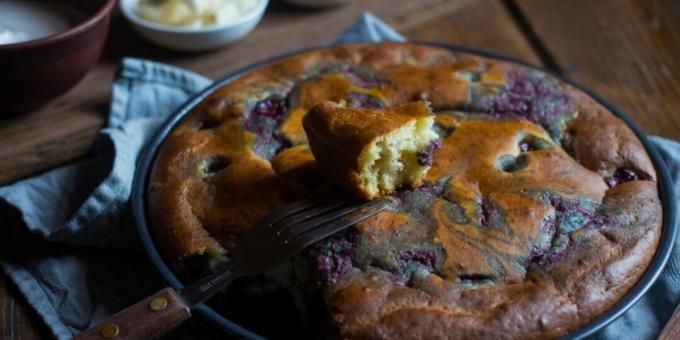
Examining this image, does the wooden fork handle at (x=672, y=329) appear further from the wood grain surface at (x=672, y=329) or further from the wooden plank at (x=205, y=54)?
the wooden plank at (x=205, y=54)

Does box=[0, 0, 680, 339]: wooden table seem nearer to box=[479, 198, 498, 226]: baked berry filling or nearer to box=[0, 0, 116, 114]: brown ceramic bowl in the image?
box=[0, 0, 116, 114]: brown ceramic bowl

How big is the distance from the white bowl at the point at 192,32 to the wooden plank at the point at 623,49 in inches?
31.9

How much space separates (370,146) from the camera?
1343 millimetres

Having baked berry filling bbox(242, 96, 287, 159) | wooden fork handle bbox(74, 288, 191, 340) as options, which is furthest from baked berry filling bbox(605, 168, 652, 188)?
wooden fork handle bbox(74, 288, 191, 340)

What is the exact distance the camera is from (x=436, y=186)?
144cm

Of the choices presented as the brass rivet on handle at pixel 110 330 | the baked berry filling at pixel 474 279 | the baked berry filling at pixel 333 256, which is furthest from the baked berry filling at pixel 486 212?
the brass rivet on handle at pixel 110 330

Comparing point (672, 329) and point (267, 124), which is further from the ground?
point (267, 124)

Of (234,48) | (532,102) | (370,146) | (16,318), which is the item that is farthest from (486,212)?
(234,48)

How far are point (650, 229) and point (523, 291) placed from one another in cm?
30

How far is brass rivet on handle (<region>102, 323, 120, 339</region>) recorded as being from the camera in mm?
1164

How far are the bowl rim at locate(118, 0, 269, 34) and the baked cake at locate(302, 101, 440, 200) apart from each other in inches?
26.1

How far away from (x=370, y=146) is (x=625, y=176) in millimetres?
522

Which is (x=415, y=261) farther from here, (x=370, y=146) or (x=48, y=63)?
(x=48, y=63)

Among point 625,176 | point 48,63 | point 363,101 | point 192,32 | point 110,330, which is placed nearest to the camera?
point 110,330
